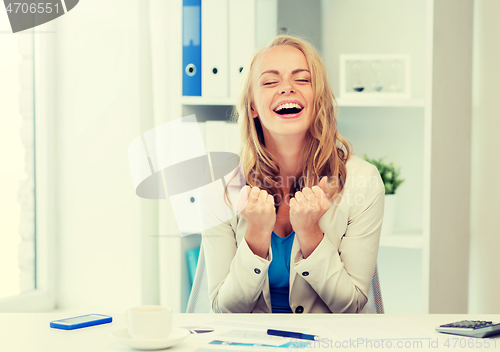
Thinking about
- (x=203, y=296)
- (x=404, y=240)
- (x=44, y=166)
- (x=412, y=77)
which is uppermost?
(x=412, y=77)

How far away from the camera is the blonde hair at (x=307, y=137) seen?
1.38 m

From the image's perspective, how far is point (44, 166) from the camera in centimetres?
173

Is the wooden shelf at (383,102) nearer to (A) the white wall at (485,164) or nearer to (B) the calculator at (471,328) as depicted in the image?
(A) the white wall at (485,164)

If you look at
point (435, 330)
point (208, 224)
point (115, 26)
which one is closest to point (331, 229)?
point (208, 224)

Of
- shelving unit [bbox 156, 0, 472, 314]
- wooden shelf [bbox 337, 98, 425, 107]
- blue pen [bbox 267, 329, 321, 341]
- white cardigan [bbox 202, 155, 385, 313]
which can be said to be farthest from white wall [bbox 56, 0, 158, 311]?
blue pen [bbox 267, 329, 321, 341]

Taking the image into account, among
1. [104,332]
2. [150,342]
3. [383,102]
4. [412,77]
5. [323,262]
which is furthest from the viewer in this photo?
[412,77]

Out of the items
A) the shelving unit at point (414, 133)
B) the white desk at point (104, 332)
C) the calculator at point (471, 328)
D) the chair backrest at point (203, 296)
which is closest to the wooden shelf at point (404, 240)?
the shelving unit at point (414, 133)

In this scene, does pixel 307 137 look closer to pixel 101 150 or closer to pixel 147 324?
pixel 101 150

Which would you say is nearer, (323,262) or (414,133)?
(323,262)

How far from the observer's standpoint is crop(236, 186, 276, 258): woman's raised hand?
44.8 inches

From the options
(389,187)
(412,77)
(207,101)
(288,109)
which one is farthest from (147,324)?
(412,77)

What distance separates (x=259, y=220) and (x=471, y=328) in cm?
56

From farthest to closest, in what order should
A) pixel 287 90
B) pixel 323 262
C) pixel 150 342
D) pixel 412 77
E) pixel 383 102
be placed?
1. pixel 412 77
2. pixel 383 102
3. pixel 287 90
4. pixel 323 262
5. pixel 150 342

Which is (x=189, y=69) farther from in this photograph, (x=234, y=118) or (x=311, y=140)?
(x=311, y=140)
